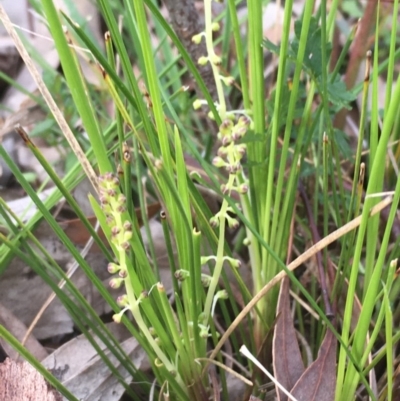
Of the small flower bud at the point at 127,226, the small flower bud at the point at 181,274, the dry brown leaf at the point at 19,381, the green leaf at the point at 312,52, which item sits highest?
the green leaf at the point at 312,52

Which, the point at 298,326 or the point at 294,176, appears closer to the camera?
the point at 294,176

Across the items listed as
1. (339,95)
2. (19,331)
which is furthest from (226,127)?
(19,331)

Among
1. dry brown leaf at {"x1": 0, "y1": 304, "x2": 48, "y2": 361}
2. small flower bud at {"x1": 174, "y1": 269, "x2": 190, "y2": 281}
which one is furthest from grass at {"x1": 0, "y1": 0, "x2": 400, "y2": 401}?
dry brown leaf at {"x1": 0, "y1": 304, "x2": 48, "y2": 361}

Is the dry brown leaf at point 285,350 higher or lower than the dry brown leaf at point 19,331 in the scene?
lower

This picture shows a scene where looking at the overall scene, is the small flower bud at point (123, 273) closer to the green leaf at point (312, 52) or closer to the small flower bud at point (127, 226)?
the small flower bud at point (127, 226)

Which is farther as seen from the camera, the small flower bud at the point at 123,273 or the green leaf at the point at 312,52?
the green leaf at the point at 312,52

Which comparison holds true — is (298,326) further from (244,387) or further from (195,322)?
(195,322)

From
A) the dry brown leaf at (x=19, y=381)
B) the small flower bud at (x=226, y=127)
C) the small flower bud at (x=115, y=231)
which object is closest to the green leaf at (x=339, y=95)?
the small flower bud at (x=226, y=127)

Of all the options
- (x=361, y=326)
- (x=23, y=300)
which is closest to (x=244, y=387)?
(x=361, y=326)
